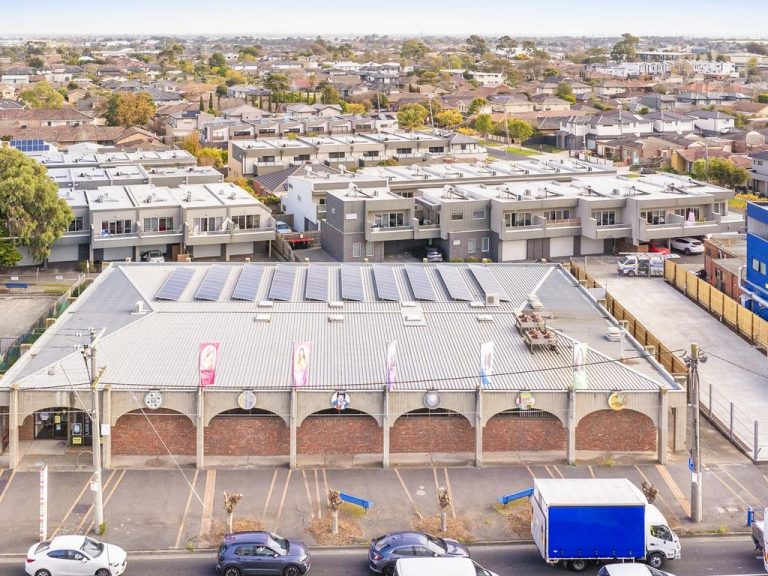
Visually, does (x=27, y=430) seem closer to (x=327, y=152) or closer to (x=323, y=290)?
(x=323, y=290)

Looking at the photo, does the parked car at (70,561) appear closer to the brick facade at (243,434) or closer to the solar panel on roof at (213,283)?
the brick facade at (243,434)

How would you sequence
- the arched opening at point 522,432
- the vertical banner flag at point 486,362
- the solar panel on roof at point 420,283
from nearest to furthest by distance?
the vertical banner flag at point 486,362 → the arched opening at point 522,432 → the solar panel on roof at point 420,283

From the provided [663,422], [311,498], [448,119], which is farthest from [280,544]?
[448,119]

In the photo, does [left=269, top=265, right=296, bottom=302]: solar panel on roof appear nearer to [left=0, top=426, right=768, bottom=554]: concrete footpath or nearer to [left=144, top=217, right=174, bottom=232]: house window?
[left=0, top=426, right=768, bottom=554]: concrete footpath

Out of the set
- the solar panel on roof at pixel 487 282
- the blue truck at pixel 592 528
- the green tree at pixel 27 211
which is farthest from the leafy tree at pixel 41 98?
the blue truck at pixel 592 528

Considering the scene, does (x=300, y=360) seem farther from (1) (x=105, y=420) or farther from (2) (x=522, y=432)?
(2) (x=522, y=432)

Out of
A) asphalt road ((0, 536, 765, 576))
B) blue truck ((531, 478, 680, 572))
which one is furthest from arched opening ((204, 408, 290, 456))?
blue truck ((531, 478, 680, 572))
